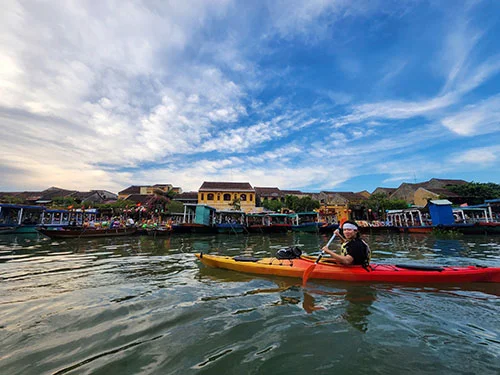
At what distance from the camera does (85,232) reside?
677 inches

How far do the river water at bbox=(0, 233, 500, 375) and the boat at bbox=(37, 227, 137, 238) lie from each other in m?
12.7

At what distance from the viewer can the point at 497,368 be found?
2232 millimetres

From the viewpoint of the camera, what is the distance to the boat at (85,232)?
1584 centimetres

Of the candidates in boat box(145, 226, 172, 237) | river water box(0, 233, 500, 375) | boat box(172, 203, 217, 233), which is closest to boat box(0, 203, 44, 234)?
boat box(145, 226, 172, 237)

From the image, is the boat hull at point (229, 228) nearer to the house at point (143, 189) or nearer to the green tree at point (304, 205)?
the green tree at point (304, 205)

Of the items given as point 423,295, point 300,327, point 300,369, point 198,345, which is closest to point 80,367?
point 198,345

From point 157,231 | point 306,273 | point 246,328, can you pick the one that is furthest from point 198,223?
point 246,328

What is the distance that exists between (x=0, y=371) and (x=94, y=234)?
17.9 meters

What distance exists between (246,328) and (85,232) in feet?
59.9

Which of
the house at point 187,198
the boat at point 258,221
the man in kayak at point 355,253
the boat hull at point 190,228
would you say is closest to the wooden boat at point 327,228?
the boat at point 258,221

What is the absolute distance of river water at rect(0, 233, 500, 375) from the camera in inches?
92.3

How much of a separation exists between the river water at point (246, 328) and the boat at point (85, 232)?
12745mm

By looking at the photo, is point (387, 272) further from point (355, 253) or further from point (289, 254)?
point (289, 254)

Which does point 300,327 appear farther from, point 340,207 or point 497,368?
point 340,207
